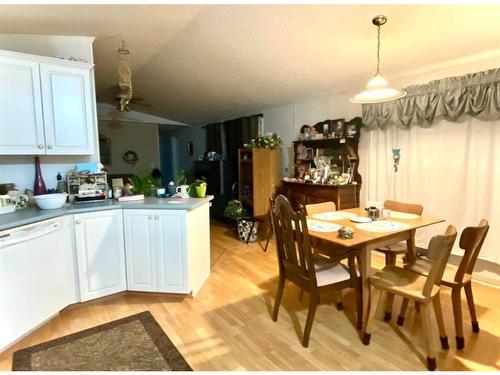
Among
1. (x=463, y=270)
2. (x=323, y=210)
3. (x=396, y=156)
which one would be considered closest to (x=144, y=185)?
(x=323, y=210)

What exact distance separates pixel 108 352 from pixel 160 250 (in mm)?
842

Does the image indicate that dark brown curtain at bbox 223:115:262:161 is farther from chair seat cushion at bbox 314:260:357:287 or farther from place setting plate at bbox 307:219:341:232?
chair seat cushion at bbox 314:260:357:287

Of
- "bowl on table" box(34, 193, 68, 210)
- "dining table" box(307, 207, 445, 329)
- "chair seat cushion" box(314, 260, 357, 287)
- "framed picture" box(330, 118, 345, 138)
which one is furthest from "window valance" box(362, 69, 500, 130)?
"bowl on table" box(34, 193, 68, 210)

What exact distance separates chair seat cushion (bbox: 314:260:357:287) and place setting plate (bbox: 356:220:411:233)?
1.11 ft

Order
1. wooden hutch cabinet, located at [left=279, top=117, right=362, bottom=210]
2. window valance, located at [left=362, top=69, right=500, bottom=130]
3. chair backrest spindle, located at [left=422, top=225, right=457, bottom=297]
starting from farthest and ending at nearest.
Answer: wooden hutch cabinet, located at [left=279, top=117, right=362, bottom=210], window valance, located at [left=362, top=69, right=500, bottom=130], chair backrest spindle, located at [left=422, top=225, right=457, bottom=297]

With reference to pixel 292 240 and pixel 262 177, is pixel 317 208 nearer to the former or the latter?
pixel 292 240

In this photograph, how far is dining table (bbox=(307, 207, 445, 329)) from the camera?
1942 mm

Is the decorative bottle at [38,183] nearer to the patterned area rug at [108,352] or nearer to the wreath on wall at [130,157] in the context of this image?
the patterned area rug at [108,352]

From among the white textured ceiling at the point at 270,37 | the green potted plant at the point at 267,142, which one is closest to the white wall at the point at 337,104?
the white textured ceiling at the point at 270,37

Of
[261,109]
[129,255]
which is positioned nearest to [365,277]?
[129,255]

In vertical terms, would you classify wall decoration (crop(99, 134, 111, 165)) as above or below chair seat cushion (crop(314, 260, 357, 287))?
above

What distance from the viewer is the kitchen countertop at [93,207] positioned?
206 centimetres

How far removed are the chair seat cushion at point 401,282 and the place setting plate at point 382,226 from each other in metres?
0.28

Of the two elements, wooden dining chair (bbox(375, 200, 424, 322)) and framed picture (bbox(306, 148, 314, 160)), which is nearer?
wooden dining chair (bbox(375, 200, 424, 322))
